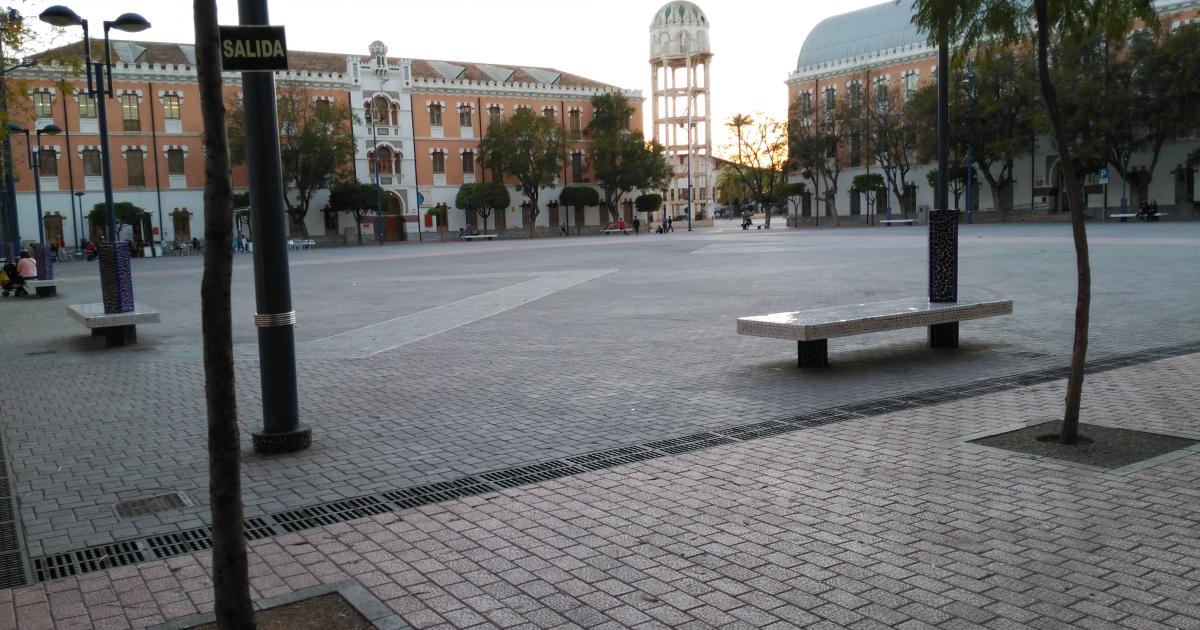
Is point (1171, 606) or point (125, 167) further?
point (125, 167)

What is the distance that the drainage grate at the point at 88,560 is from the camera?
456 cm

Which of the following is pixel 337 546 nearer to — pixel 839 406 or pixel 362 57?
pixel 839 406

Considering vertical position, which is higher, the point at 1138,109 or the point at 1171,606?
the point at 1138,109

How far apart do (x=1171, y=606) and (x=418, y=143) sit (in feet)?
230

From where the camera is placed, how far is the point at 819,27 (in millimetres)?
82312

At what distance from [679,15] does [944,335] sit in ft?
262

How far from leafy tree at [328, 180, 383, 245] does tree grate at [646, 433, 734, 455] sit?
5903 centimetres

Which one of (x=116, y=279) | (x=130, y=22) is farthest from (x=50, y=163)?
(x=116, y=279)

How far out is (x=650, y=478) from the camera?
5.84 metres

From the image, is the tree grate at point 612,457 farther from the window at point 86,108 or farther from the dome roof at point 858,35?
the dome roof at point 858,35

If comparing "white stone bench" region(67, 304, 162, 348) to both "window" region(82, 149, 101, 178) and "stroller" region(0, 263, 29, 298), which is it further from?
"window" region(82, 149, 101, 178)

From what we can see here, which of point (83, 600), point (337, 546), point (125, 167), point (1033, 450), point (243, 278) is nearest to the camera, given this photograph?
point (83, 600)

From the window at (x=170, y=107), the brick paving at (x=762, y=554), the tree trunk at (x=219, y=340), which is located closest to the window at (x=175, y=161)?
the window at (x=170, y=107)

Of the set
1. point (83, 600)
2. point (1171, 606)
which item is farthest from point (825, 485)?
point (83, 600)
